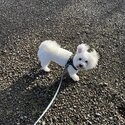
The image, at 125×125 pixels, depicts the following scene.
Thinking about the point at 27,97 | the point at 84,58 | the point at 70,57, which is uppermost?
the point at 84,58

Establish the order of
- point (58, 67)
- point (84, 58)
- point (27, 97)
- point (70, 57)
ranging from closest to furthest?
point (84, 58) < point (70, 57) < point (27, 97) < point (58, 67)

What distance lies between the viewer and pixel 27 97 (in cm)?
365

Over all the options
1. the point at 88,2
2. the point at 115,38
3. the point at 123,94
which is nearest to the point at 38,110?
the point at 123,94

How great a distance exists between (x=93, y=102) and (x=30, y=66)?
1.05 metres

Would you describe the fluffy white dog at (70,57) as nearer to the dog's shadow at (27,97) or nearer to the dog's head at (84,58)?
the dog's head at (84,58)

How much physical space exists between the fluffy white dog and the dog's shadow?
0.25m

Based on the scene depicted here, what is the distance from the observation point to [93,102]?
366cm

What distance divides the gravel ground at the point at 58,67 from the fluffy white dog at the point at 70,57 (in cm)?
29

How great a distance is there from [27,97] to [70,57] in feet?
2.50

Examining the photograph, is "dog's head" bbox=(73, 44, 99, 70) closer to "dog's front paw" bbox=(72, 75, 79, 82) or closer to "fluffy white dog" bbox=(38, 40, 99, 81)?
"fluffy white dog" bbox=(38, 40, 99, 81)

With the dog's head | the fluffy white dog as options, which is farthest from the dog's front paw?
the dog's head

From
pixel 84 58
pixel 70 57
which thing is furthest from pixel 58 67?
pixel 84 58

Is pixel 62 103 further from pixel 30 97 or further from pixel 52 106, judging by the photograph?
pixel 30 97

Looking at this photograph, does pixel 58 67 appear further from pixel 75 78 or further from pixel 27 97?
pixel 27 97
